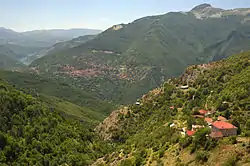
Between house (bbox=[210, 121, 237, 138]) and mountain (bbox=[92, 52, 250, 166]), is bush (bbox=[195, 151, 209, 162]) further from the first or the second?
house (bbox=[210, 121, 237, 138])

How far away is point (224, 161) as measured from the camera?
36625 mm

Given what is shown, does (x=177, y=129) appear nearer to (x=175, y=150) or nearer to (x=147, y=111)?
(x=175, y=150)

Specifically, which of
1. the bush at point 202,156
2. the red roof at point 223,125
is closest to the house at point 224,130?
the red roof at point 223,125

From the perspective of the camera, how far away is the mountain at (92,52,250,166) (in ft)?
135

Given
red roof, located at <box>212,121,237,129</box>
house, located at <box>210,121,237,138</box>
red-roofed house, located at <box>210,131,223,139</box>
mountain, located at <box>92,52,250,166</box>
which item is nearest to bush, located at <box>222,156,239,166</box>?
mountain, located at <box>92,52,250,166</box>

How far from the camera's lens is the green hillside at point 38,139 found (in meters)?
82.2

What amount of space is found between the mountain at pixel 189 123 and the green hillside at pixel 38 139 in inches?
400

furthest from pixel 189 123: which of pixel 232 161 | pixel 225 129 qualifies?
pixel 232 161

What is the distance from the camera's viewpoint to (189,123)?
193ft

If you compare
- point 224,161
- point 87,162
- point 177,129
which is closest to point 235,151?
point 224,161

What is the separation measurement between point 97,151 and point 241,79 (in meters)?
47.3

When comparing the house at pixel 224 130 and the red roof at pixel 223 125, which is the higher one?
the red roof at pixel 223 125

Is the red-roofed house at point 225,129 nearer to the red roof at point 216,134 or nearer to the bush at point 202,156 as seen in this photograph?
the red roof at point 216,134

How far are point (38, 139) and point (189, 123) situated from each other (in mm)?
49726
